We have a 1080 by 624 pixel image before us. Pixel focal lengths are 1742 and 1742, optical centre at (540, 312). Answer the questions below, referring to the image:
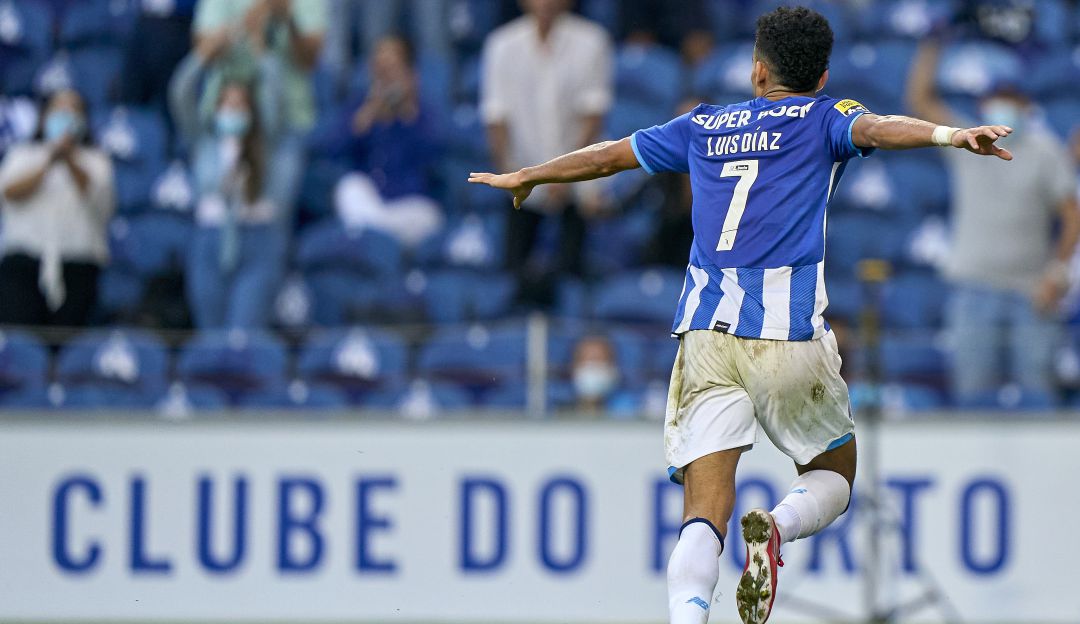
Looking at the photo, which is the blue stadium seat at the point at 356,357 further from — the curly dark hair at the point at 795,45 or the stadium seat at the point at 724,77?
the curly dark hair at the point at 795,45

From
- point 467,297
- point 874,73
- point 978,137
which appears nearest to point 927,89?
point 874,73

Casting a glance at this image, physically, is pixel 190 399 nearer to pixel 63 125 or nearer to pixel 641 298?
pixel 63 125

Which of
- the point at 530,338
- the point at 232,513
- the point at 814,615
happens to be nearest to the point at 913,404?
the point at 814,615

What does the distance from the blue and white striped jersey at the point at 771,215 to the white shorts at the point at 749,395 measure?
0.18 feet

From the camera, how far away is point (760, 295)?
5406 millimetres

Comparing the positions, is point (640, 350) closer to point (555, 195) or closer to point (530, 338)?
point (530, 338)

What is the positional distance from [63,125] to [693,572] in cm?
696

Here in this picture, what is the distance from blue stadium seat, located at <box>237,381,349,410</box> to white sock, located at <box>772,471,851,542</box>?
4360mm

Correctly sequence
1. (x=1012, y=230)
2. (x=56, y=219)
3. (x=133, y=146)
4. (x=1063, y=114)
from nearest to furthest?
(x=1012, y=230), (x=56, y=219), (x=1063, y=114), (x=133, y=146)

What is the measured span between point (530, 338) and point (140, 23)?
4937mm

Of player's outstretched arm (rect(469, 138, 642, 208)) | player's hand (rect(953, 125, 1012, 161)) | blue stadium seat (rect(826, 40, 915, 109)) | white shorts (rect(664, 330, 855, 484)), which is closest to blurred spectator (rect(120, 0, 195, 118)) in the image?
blue stadium seat (rect(826, 40, 915, 109))

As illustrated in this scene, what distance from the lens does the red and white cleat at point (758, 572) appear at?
5.13 m

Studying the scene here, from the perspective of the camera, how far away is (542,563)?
30.7ft

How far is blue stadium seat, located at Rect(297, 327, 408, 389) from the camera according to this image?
9445mm
